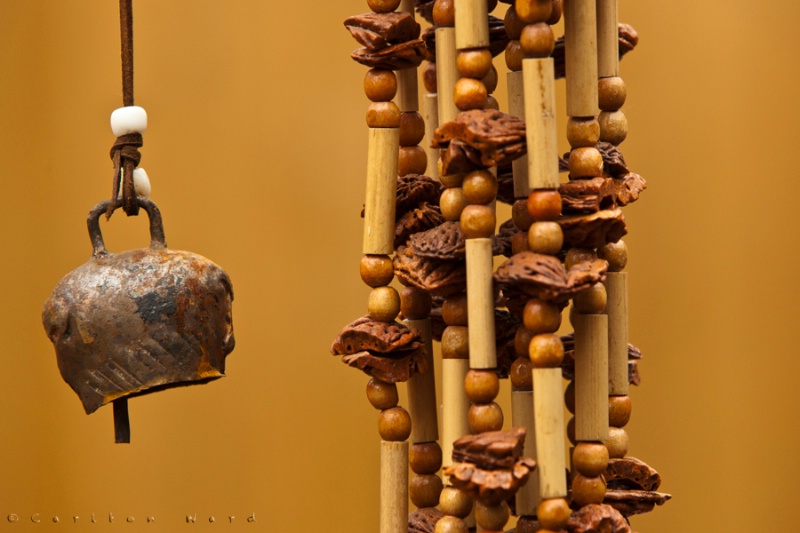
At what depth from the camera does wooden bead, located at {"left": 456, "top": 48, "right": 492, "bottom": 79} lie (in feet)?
3.66

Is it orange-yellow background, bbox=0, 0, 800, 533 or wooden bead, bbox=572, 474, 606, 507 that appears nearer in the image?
wooden bead, bbox=572, 474, 606, 507

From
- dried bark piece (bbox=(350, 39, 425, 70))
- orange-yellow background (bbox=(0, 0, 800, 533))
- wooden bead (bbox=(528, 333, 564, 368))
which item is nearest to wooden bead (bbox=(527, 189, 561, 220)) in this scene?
wooden bead (bbox=(528, 333, 564, 368))

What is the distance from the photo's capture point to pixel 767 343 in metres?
1.80

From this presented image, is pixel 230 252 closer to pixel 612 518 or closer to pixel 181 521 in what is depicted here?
pixel 181 521

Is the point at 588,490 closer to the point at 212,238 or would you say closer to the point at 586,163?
the point at 586,163

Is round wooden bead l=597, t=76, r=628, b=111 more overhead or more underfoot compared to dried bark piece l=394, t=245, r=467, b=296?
more overhead

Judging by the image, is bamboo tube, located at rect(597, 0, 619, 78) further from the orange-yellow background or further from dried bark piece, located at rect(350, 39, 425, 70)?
the orange-yellow background

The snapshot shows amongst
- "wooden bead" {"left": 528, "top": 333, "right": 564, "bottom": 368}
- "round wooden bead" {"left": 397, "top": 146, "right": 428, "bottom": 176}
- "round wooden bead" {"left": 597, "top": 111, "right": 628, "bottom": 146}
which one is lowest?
"wooden bead" {"left": 528, "top": 333, "right": 564, "bottom": 368}

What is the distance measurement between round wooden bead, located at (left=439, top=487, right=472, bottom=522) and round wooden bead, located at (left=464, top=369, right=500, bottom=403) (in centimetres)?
10

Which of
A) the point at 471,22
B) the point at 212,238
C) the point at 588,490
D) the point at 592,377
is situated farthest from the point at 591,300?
the point at 212,238

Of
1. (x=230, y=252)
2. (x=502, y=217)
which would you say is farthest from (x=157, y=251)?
(x=502, y=217)

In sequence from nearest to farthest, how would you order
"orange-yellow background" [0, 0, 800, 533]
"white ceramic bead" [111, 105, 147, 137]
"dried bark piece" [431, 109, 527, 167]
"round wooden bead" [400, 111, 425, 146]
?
"dried bark piece" [431, 109, 527, 167]
"white ceramic bead" [111, 105, 147, 137]
"round wooden bead" [400, 111, 425, 146]
"orange-yellow background" [0, 0, 800, 533]

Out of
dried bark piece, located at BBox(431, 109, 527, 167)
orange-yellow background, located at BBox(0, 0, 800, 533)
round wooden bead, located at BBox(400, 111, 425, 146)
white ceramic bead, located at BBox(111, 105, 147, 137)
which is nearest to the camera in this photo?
dried bark piece, located at BBox(431, 109, 527, 167)

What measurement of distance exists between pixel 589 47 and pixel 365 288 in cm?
82
